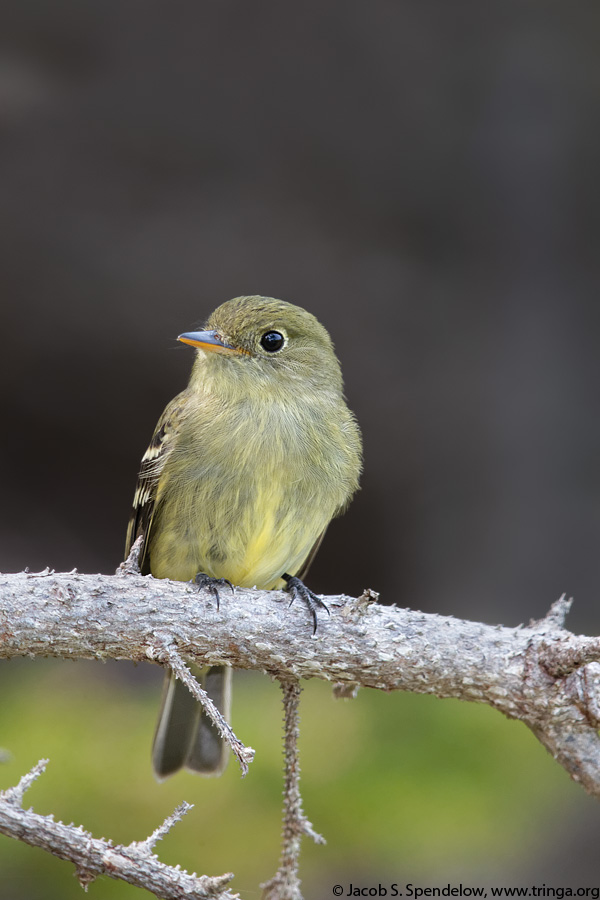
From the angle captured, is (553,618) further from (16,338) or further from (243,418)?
(16,338)

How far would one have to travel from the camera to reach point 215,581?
2.79 m

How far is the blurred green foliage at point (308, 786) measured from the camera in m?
3.92

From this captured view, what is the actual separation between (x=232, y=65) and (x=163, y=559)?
2.88m

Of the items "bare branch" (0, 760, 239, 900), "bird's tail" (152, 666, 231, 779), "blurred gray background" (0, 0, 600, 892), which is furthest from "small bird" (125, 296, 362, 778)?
"blurred gray background" (0, 0, 600, 892)

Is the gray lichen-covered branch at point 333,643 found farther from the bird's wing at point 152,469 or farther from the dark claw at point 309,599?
the bird's wing at point 152,469

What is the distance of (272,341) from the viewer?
3.23 m

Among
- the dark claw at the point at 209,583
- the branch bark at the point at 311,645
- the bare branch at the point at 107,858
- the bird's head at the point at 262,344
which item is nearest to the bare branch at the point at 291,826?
the branch bark at the point at 311,645

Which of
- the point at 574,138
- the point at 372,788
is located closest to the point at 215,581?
the point at 372,788

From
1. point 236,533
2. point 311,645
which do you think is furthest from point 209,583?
point 311,645

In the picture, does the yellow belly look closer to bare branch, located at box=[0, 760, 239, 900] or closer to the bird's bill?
the bird's bill

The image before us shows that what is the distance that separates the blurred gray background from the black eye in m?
1.77

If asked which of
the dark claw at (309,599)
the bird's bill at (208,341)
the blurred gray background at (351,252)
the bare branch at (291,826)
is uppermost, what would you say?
the blurred gray background at (351,252)

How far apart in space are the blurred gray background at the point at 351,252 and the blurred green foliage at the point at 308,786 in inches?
57.8

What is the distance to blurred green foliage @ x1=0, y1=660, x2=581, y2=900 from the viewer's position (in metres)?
3.92
